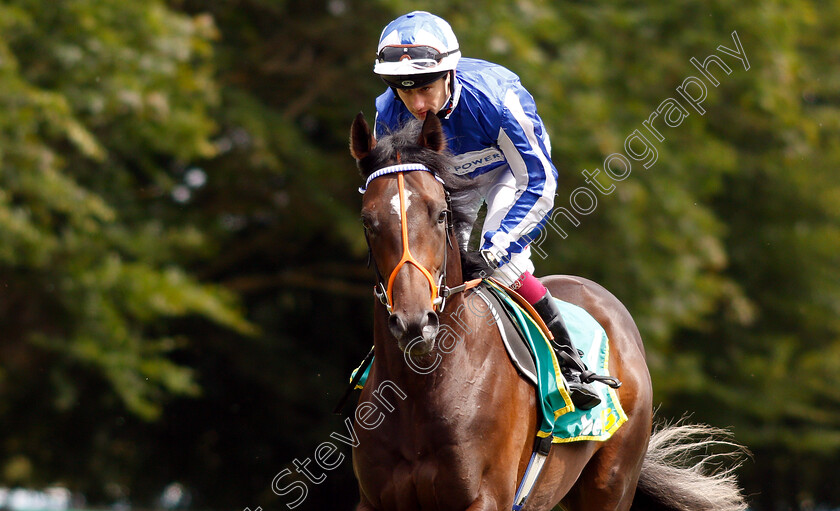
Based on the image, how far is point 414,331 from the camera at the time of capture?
12.0ft

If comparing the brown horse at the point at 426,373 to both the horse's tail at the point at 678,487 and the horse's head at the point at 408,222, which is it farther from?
the horse's tail at the point at 678,487

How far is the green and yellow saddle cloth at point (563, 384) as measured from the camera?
14.9 feet

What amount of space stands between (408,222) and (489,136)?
1.03 meters

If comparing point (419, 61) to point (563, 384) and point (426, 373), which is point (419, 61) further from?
point (563, 384)

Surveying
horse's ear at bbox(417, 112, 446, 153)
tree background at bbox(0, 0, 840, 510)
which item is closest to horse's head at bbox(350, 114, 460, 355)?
horse's ear at bbox(417, 112, 446, 153)

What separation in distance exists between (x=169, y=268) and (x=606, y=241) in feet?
18.4

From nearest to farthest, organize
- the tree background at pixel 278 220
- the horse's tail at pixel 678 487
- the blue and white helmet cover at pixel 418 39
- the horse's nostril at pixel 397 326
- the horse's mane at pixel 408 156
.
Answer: the horse's nostril at pixel 397 326 < the horse's mane at pixel 408 156 < the blue and white helmet cover at pixel 418 39 < the horse's tail at pixel 678 487 < the tree background at pixel 278 220

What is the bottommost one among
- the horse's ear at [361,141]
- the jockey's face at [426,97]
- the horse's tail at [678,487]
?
the horse's tail at [678,487]

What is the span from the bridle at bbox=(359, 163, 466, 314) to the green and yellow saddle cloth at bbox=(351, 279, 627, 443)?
0.46 meters

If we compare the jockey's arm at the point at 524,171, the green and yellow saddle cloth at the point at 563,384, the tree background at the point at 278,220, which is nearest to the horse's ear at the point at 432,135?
the jockey's arm at the point at 524,171

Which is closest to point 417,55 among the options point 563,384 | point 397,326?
point 397,326

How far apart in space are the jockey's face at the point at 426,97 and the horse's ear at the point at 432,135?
25 centimetres

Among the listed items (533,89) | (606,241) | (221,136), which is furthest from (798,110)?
(221,136)

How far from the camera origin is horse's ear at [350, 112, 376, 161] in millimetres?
4176
